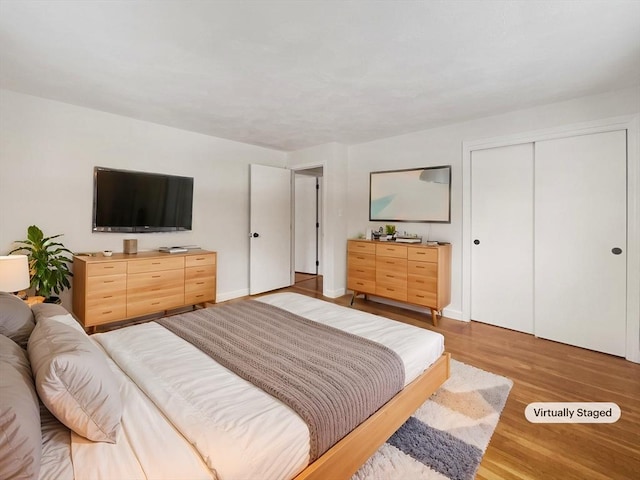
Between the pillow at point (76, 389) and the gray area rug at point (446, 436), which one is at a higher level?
the pillow at point (76, 389)

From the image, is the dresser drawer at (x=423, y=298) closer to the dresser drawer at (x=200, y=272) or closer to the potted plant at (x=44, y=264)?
the dresser drawer at (x=200, y=272)

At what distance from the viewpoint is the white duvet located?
93 centimetres

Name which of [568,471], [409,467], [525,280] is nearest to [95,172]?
[409,467]

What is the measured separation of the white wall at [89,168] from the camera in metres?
2.90

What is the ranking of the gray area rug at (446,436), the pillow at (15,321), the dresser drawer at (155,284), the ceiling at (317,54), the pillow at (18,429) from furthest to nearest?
the dresser drawer at (155,284)
the ceiling at (317,54)
the gray area rug at (446,436)
the pillow at (15,321)
the pillow at (18,429)

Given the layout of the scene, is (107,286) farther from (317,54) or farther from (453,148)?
(453,148)

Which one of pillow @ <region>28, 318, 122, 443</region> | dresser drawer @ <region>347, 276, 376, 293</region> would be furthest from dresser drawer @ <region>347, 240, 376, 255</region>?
pillow @ <region>28, 318, 122, 443</region>

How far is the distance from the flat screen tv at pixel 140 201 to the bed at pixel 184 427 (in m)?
2.07

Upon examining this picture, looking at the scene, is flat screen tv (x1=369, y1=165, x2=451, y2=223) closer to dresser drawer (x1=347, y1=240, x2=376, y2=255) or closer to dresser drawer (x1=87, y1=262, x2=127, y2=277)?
dresser drawer (x1=347, y1=240, x2=376, y2=255)

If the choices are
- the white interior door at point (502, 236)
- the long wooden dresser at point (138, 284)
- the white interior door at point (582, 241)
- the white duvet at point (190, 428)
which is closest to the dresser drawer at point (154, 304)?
the long wooden dresser at point (138, 284)

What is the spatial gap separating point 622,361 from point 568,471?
184 centimetres

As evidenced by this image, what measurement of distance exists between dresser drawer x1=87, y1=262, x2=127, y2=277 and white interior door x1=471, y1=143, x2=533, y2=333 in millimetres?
3917

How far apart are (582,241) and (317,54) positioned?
2961 mm

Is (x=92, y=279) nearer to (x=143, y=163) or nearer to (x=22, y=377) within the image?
(x=143, y=163)
